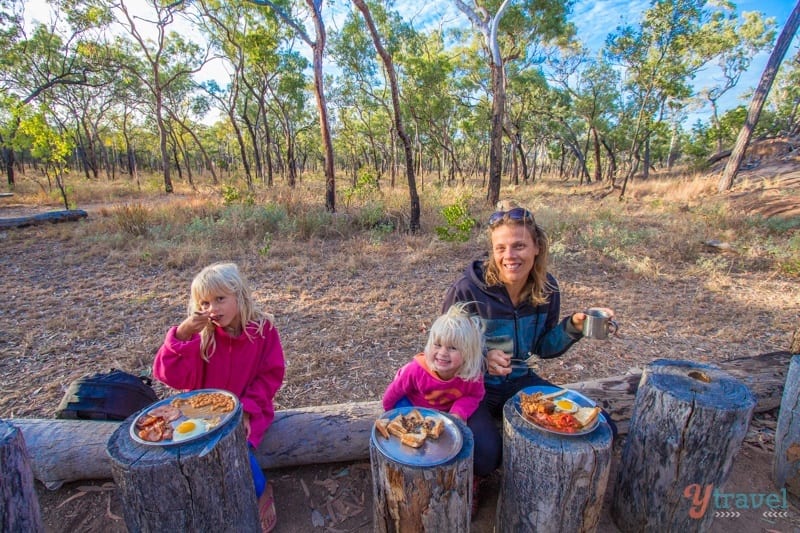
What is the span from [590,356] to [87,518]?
152 inches

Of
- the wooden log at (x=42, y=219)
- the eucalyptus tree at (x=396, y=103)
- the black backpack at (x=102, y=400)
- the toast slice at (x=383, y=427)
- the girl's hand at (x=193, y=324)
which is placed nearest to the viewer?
the toast slice at (x=383, y=427)

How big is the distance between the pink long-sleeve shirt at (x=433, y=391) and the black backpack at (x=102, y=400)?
59.3 inches

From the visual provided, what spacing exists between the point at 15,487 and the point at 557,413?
215 centimetres

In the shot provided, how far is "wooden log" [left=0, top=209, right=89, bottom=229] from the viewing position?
789 cm

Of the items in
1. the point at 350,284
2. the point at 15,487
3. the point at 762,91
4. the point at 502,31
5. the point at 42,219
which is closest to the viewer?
the point at 15,487

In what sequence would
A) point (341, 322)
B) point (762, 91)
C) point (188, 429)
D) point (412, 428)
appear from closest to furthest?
point (188, 429) → point (412, 428) → point (341, 322) → point (762, 91)

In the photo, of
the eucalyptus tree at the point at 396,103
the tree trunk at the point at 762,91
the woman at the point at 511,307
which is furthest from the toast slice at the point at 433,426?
the tree trunk at the point at 762,91

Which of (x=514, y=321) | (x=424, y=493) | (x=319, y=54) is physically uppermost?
(x=319, y=54)

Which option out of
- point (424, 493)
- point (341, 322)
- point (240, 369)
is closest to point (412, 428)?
point (424, 493)

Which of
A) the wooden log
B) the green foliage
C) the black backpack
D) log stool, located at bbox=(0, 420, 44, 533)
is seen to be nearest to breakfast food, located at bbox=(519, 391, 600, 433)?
log stool, located at bbox=(0, 420, 44, 533)

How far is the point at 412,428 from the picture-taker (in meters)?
1.56

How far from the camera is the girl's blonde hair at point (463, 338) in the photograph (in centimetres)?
181

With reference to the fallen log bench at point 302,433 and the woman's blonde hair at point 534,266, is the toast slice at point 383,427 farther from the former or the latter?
the woman's blonde hair at point 534,266

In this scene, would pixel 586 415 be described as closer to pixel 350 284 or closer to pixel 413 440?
pixel 413 440
